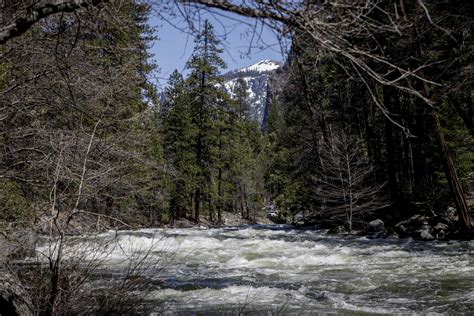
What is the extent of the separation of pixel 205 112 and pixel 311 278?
98.3 ft

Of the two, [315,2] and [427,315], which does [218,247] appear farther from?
[315,2]

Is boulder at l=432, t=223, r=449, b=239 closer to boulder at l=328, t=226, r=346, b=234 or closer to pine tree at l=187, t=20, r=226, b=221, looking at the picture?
boulder at l=328, t=226, r=346, b=234

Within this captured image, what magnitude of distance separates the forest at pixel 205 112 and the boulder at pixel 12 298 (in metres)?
0.20

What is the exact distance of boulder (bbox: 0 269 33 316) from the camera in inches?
156

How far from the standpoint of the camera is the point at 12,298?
4.06m

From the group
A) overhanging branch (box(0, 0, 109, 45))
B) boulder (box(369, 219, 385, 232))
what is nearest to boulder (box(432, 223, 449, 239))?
boulder (box(369, 219, 385, 232))

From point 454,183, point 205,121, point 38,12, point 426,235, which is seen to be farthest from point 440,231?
point 205,121

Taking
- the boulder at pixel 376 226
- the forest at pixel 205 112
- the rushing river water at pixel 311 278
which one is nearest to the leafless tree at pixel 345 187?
the forest at pixel 205 112

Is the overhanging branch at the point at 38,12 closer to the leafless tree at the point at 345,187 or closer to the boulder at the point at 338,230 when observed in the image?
the boulder at the point at 338,230

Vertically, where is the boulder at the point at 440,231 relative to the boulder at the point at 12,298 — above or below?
below

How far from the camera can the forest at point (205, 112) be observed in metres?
2.86

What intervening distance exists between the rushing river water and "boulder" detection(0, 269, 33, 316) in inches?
27.1

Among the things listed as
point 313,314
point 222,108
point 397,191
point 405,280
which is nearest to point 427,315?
point 313,314

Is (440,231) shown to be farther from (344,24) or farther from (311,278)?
(344,24)
